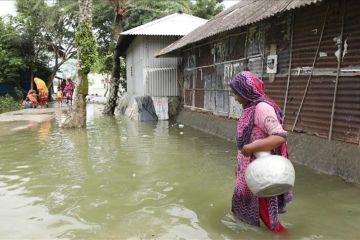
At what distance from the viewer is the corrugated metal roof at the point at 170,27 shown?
1772cm

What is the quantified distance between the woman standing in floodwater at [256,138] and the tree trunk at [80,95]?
413 inches

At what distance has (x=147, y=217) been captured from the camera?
17.0 ft

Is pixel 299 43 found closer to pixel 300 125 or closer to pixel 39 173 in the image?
pixel 300 125

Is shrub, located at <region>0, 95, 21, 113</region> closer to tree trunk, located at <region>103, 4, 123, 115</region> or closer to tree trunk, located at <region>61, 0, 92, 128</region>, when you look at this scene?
tree trunk, located at <region>103, 4, 123, 115</region>

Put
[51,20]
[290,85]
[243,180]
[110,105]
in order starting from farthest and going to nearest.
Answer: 1. [51,20]
2. [110,105]
3. [290,85]
4. [243,180]

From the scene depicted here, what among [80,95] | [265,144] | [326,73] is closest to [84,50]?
[80,95]

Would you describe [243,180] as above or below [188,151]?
above

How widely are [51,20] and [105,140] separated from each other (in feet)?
67.2

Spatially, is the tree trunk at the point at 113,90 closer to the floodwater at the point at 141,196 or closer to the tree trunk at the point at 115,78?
the tree trunk at the point at 115,78

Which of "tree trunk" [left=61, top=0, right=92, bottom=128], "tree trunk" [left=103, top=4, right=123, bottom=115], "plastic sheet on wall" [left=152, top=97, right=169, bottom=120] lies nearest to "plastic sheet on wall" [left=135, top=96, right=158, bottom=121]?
"plastic sheet on wall" [left=152, top=97, right=169, bottom=120]

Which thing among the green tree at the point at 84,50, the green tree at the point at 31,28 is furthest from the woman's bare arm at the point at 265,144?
the green tree at the point at 31,28

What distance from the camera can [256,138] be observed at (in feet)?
13.8

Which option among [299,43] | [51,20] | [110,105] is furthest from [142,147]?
[51,20]

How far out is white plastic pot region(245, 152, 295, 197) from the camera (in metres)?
3.86
